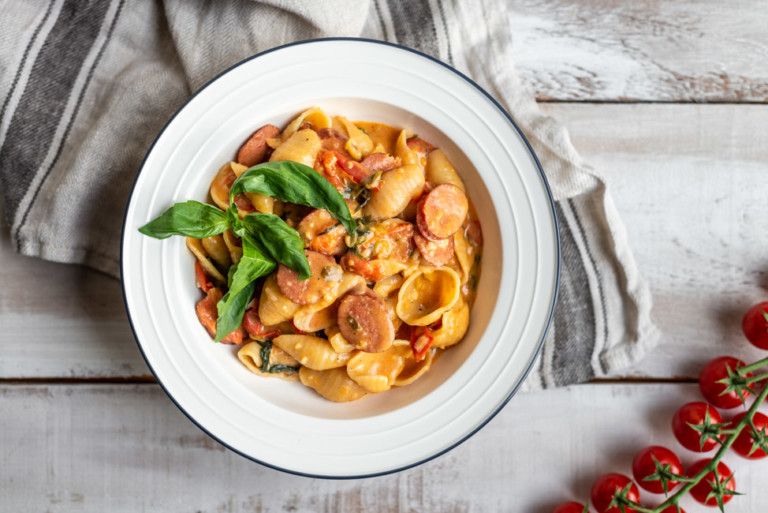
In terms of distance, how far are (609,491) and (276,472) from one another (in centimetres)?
178

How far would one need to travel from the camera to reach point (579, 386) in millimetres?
3496

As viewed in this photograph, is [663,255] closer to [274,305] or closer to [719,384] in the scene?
[719,384]

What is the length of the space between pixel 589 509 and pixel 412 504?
985 millimetres

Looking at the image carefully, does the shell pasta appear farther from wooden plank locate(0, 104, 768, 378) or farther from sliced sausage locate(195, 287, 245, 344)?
wooden plank locate(0, 104, 768, 378)

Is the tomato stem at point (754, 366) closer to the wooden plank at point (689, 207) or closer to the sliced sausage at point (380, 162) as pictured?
the wooden plank at point (689, 207)

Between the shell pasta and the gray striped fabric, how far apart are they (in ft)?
1.95

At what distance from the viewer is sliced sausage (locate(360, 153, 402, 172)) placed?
9.18 feet

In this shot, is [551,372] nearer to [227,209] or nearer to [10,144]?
[227,209]

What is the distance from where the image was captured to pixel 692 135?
3.46 m

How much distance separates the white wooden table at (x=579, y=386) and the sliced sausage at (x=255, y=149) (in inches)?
46.0

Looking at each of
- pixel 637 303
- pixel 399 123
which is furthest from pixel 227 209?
A: pixel 637 303

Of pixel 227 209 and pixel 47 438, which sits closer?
pixel 227 209

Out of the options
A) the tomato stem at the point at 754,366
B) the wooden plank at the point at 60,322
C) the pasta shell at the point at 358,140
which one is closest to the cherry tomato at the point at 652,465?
the tomato stem at the point at 754,366

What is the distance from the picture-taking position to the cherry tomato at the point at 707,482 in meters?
3.25
